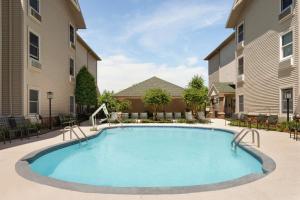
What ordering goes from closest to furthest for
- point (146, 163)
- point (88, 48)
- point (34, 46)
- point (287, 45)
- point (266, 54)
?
point (146, 163) → point (34, 46) → point (287, 45) → point (266, 54) → point (88, 48)

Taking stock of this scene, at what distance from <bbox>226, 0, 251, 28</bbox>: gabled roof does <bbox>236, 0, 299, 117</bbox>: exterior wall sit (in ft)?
1.90

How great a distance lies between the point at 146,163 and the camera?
987 centimetres

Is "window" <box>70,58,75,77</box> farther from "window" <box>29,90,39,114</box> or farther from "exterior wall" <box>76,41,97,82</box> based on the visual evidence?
"window" <box>29,90,39,114</box>

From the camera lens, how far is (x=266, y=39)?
20109 mm

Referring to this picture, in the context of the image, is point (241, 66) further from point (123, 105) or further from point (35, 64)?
point (35, 64)

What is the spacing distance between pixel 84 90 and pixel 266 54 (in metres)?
15.5

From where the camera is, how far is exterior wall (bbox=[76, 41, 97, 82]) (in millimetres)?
28084

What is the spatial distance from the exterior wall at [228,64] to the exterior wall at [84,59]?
54.6 ft

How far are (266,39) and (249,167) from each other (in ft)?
47.4

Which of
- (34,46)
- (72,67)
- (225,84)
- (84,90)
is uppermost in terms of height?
(34,46)

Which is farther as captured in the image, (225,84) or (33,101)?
(225,84)

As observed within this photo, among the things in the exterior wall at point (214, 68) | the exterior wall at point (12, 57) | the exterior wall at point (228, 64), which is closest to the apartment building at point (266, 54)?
the exterior wall at point (228, 64)

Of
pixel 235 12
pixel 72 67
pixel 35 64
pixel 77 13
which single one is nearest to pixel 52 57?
pixel 35 64

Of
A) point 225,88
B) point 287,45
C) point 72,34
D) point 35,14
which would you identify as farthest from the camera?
point 225,88
